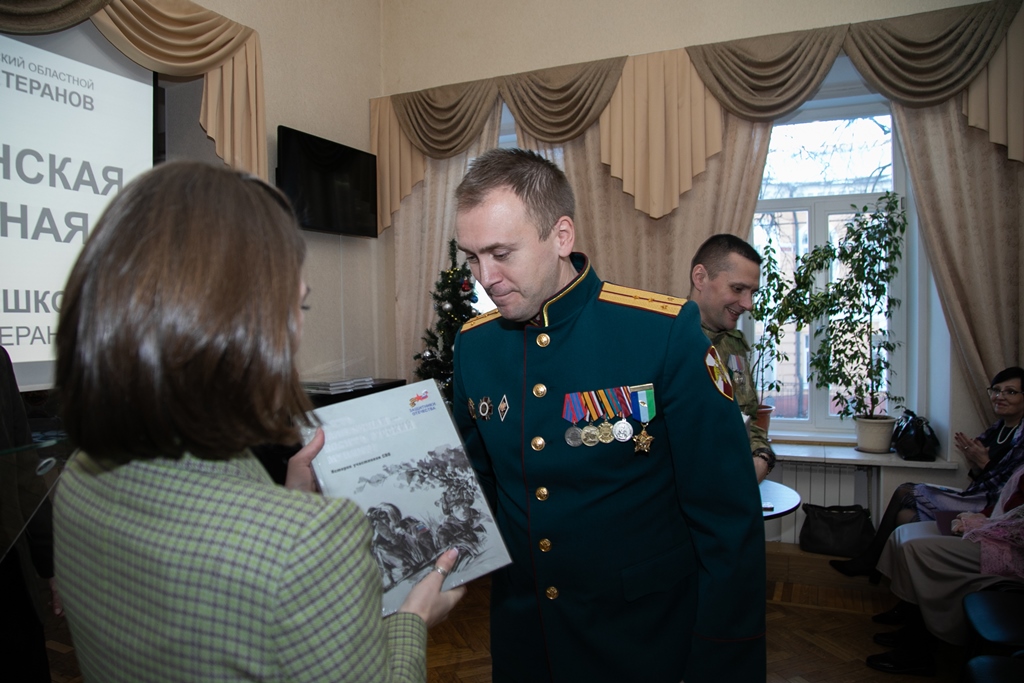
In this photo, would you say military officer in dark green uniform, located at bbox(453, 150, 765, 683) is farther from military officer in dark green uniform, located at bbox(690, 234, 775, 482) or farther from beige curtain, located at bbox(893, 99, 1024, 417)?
beige curtain, located at bbox(893, 99, 1024, 417)

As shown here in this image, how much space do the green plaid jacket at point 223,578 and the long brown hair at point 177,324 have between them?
0.06 meters

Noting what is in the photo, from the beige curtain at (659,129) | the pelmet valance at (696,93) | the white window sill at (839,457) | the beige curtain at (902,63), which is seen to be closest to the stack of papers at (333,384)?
the pelmet valance at (696,93)

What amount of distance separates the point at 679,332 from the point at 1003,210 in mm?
3618

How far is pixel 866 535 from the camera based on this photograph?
4.38 metres

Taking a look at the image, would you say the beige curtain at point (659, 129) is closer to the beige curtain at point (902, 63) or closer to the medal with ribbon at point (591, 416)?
the beige curtain at point (902, 63)

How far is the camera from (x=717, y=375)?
1.36 metres

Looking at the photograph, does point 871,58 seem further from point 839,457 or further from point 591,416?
point 591,416

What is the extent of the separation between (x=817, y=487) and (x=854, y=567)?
610 mm

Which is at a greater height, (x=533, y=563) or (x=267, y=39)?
(x=267, y=39)

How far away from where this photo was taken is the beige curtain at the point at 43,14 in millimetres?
2916

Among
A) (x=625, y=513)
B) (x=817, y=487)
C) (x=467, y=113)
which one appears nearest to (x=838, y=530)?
(x=817, y=487)

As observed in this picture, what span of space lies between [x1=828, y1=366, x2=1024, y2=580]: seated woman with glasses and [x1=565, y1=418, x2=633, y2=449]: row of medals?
3197 mm

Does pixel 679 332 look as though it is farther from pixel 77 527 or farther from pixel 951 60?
pixel 951 60

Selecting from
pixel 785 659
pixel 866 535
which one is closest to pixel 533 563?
pixel 785 659
